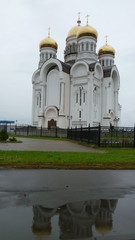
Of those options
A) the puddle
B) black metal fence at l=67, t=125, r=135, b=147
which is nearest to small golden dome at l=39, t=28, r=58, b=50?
black metal fence at l=67, t=125, r=135, b=147

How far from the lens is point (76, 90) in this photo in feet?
143

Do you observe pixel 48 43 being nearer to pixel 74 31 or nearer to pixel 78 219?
pixel 74 31

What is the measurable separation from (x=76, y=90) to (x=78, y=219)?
40.7 meters

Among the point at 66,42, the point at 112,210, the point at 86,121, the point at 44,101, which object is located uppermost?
the point at 66,42

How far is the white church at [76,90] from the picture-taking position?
42.2 m

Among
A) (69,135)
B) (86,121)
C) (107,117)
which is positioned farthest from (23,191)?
(107,117)

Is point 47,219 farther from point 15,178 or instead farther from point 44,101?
point 44,101

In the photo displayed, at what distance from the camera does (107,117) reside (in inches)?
1756

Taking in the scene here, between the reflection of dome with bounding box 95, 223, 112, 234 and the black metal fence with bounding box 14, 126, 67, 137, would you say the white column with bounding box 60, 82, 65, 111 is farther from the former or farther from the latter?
the reflection of dome with bounding box 95, 223, 112, 234

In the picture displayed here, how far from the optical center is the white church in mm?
42188

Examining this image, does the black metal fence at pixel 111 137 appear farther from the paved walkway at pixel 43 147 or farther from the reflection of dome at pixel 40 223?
the reflection of dome at pixel 40 223

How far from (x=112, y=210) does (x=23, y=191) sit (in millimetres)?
1980

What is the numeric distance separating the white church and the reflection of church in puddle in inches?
1454

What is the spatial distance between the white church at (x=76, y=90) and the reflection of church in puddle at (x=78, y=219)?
36.9 m
